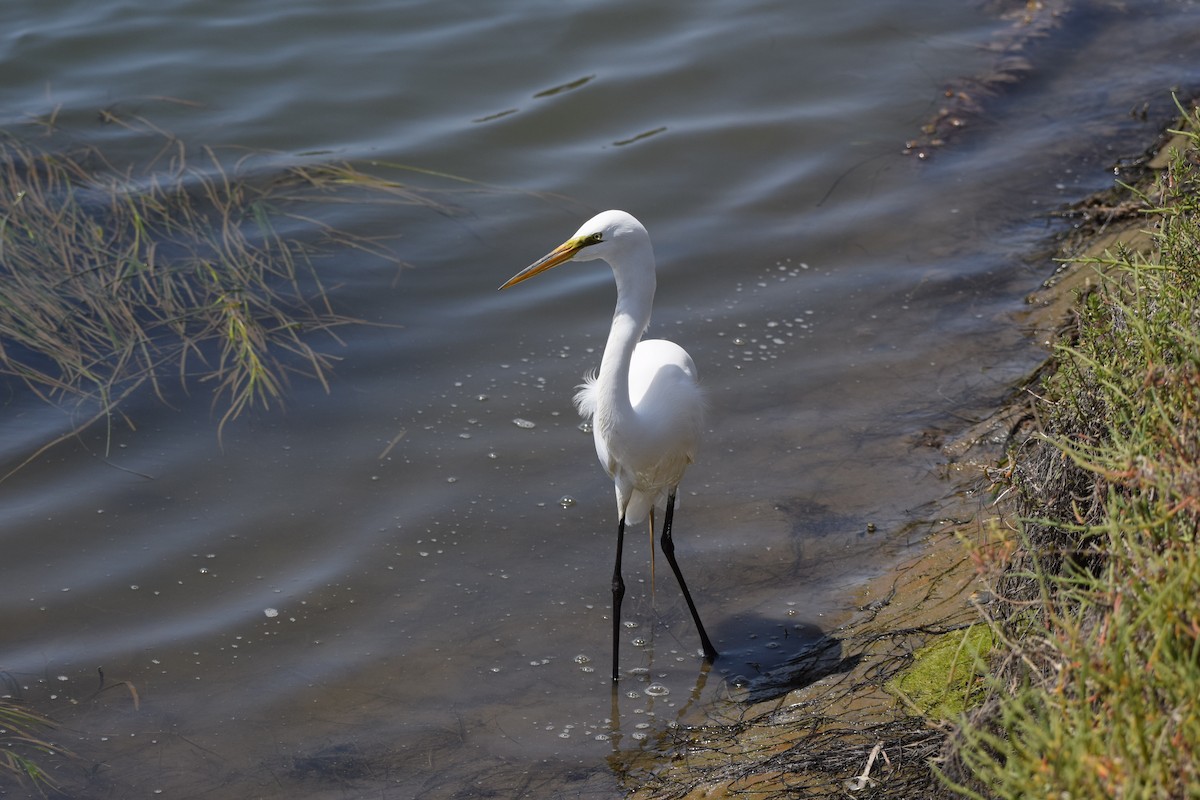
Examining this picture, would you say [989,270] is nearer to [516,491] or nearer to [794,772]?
[516,491]

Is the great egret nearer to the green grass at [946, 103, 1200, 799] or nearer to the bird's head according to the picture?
the bird's head

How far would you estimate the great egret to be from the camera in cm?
343

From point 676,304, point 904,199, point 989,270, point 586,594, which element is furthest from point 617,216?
point 904,199

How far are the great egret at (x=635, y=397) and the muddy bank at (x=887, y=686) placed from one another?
19.3 inches

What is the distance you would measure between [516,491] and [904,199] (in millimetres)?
3220

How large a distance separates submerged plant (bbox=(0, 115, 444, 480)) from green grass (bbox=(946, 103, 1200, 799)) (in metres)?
3.67

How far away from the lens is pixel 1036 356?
5.00 meters

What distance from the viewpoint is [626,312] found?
3.48m

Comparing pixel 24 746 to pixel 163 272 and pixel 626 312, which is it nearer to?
pixel 626 312

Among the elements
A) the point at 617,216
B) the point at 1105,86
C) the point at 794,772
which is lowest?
the point at 794,772

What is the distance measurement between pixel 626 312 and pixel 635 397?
444 mm

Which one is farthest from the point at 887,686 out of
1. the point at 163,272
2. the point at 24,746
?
the point at 163,272

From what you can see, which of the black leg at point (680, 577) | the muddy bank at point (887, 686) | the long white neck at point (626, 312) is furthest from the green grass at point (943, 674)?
the long white neck at point (626, 312)

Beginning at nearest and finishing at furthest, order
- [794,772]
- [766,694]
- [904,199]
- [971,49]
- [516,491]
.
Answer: [794,772] < [766,694] < [516,491] < [904,199] < [971,49]
